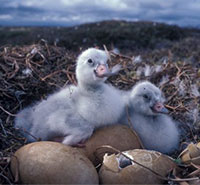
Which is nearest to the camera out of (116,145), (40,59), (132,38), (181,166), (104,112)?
(181,166)

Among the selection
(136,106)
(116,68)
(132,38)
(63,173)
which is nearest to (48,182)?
(63,173)

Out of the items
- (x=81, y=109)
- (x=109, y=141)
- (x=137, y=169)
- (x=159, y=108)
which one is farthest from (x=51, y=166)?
(x=159, y=108)

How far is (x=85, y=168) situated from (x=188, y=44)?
242 inches

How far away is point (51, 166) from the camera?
185cm

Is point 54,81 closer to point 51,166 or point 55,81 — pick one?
point 55,81

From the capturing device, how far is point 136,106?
285cm

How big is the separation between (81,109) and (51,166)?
87 centimetres

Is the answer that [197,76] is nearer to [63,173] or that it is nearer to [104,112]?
[104,112]

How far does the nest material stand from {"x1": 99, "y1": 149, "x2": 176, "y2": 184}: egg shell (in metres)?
0.80

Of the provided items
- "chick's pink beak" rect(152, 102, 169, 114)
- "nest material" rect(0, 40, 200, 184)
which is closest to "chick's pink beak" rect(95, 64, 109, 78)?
"chick's pink beak" rect(152, 102, 169, 114)

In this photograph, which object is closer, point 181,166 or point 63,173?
point 63,173

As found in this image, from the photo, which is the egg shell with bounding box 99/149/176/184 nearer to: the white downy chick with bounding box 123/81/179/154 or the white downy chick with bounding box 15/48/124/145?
the white downy chick with bounding box 15/48/124/145

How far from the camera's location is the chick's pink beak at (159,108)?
8.93ft

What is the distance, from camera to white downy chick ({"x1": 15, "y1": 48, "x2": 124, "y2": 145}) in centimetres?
255
